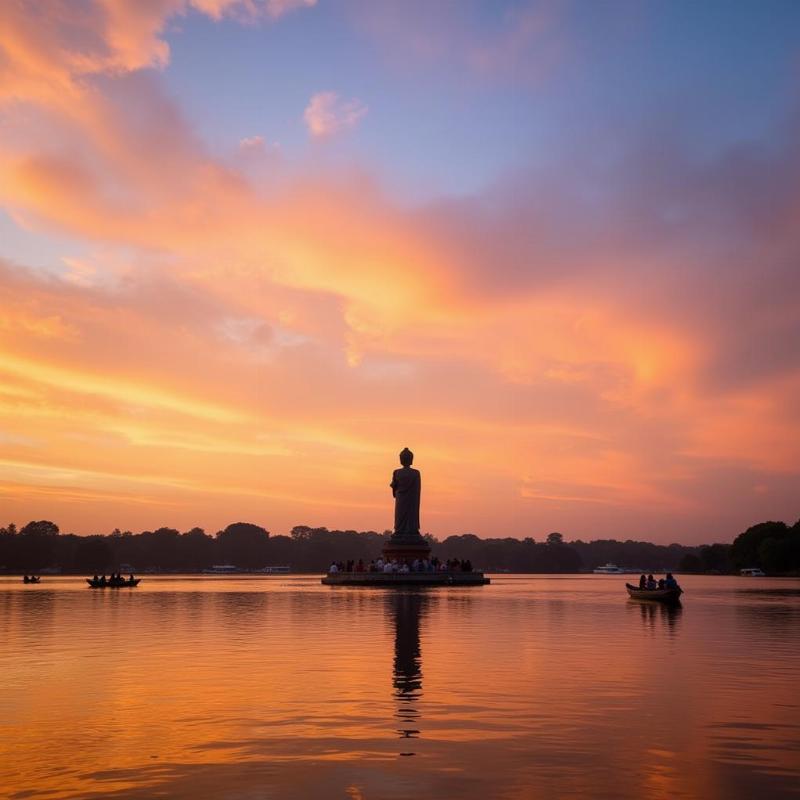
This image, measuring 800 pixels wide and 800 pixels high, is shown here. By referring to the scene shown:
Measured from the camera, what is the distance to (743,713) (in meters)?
15.3

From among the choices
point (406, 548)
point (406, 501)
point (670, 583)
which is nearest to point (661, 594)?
point (670, 583)

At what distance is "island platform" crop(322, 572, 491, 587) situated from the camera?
69.9 meters

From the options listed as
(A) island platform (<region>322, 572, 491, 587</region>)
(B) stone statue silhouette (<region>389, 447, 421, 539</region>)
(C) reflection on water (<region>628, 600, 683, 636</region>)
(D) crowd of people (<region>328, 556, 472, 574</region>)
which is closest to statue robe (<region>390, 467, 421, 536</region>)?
(B) stone statue silhouette (<region>389, 447, 421, 539</region>)

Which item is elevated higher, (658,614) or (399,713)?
(658,614)

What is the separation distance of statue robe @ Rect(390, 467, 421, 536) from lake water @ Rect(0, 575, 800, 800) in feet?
164

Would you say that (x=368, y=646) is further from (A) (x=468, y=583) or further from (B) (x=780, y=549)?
(B) (x=780, y=549)

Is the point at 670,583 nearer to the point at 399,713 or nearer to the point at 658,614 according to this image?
the point at 658,614

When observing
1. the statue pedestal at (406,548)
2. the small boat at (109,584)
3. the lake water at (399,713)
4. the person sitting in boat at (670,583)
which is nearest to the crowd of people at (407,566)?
the statue pedestal at (406,548)

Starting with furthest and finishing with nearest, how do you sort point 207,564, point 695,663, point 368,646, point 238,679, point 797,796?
point 207,564 → point 368,646 → point 695,663 → point 238,679 → point 797,796

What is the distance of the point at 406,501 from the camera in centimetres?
8062

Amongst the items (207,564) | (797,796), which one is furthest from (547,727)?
(207,564)

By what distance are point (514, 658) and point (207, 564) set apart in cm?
18070

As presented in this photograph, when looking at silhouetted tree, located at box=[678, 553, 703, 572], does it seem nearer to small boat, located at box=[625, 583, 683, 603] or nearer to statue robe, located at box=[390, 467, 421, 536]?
statue robe, located at box=[390, 467, 421, 536]

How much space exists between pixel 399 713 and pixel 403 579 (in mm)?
56117
